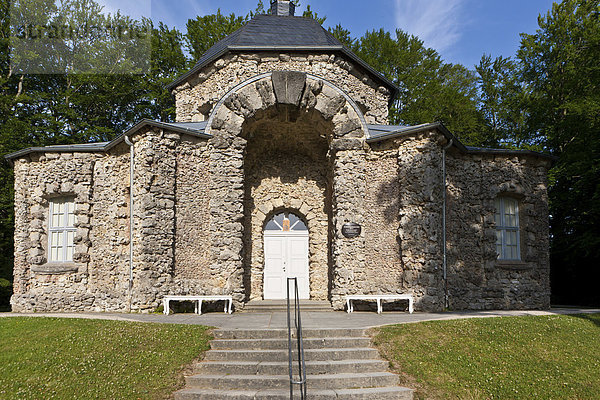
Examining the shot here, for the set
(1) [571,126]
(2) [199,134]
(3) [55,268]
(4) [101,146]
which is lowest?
(3) [55,268]

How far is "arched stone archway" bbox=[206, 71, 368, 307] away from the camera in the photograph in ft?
35.5

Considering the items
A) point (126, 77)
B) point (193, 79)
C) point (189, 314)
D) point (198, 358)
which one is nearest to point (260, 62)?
point (193, 79)

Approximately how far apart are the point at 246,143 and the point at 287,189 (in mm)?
2360

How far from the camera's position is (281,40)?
44.2 ft

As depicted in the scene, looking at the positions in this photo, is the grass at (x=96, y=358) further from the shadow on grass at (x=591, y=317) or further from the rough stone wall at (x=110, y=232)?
the shadow on grass at (x=591, y=317)

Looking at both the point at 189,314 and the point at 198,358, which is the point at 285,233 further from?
the point at 198,358

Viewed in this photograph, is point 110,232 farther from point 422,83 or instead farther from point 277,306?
point 422,83

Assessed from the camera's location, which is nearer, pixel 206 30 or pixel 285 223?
pixel 285 223

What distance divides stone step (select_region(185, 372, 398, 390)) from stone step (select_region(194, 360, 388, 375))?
141 mm

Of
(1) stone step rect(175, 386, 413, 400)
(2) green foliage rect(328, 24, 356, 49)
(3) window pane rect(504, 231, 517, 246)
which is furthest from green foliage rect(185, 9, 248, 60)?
(1) stone step rect(175, 386, 413, 400)

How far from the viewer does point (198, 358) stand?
6418 millimetres

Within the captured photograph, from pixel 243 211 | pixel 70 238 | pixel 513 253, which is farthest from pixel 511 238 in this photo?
pixel 70 238

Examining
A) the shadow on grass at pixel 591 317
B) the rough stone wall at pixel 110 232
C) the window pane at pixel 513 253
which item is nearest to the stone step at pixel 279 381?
the rough stone wall at pixel 110 232

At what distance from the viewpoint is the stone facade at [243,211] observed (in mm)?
10281
